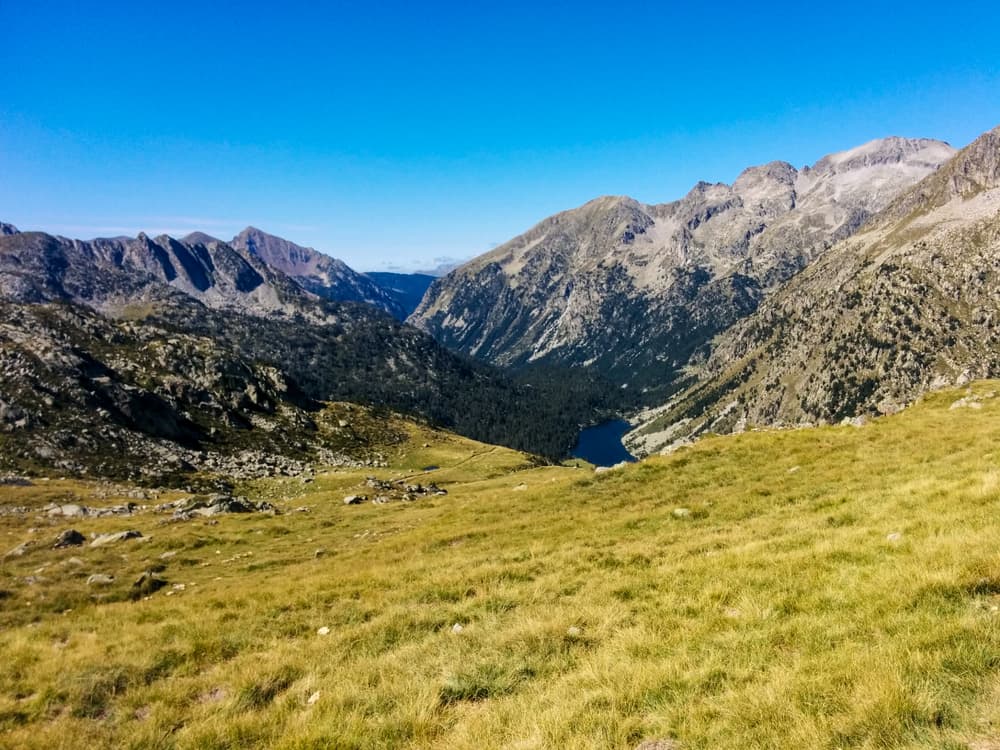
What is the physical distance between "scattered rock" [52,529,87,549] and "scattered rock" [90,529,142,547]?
0.84m

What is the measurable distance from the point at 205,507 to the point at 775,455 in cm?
5106

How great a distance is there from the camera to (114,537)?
119ft

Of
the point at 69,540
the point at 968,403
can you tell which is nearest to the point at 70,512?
the point at 69,540

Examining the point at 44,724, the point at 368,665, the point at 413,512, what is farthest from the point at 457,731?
the point at 413,512

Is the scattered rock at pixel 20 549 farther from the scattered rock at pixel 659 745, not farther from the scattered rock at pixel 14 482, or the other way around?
the scattered rock at pixel 14 482

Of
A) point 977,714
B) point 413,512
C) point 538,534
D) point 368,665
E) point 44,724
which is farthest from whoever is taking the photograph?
point 413,512

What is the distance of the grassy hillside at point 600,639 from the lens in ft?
23.9

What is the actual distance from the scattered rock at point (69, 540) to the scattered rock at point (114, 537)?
2.77ft

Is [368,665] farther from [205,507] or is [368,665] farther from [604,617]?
[205,507]

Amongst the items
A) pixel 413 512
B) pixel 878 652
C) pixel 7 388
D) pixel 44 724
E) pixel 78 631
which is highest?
pixel 7 388

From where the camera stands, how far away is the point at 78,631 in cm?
1627

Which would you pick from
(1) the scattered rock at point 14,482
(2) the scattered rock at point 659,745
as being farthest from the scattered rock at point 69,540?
(1) the scattered rock at point 14,482

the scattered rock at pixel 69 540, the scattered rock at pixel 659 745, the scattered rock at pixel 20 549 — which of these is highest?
the scattered rock at pixel 659 745

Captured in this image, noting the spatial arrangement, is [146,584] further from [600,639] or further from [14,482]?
[14,482]
